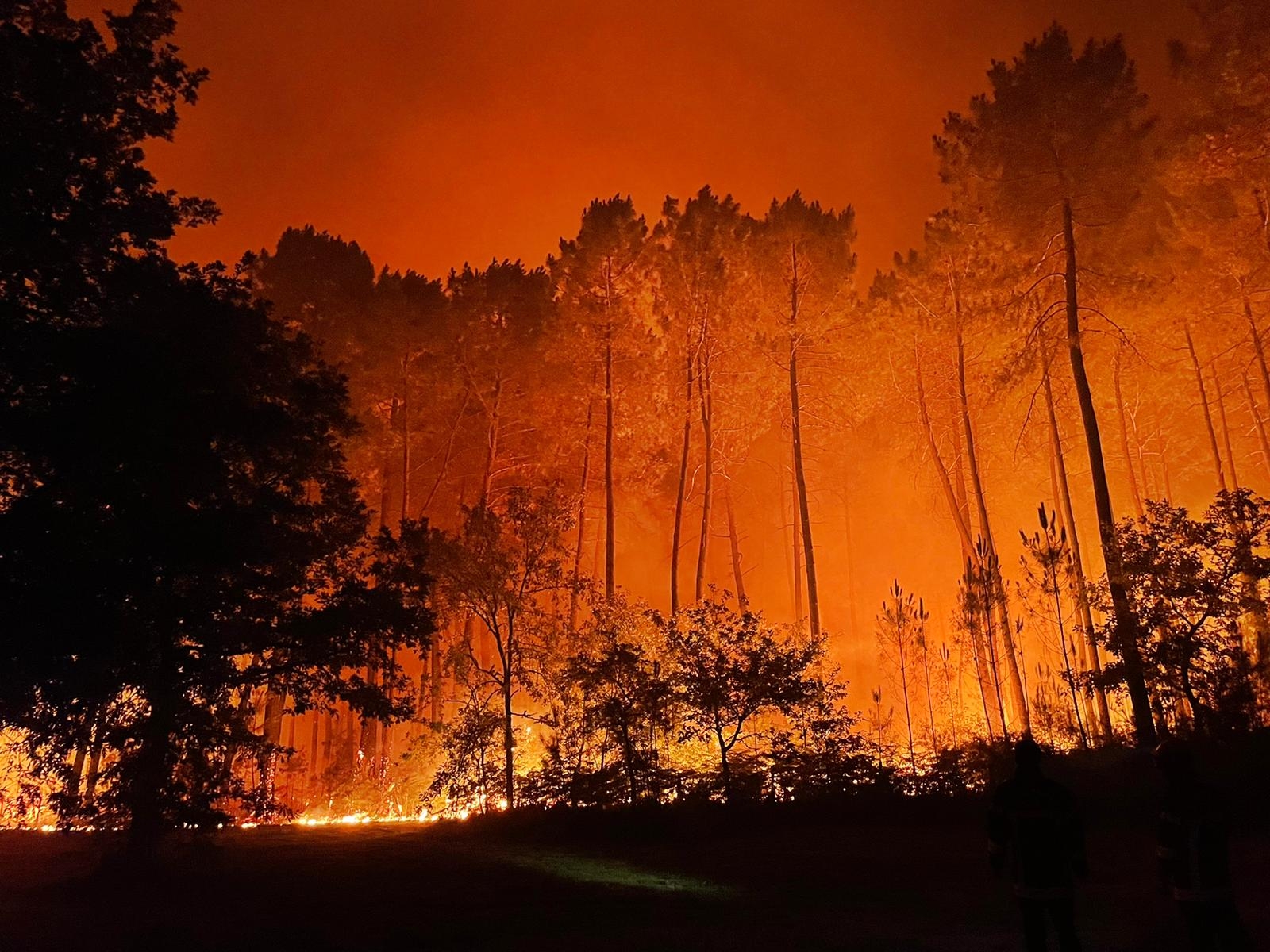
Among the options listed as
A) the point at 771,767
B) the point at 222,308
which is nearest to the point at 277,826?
the point at 771,767

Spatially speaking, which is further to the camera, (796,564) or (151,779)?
(796,564)

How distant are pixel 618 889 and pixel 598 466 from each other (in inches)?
787

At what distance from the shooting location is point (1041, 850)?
4660 mm

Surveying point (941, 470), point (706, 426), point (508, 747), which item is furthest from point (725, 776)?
point (941, 470)

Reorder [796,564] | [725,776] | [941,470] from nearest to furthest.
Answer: [725,776], [941,470], [796,564]

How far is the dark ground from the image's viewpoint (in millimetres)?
6578

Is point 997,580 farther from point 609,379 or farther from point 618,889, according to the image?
point 618,889

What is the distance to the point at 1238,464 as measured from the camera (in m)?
29.0

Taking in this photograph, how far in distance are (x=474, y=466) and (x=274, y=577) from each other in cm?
1887

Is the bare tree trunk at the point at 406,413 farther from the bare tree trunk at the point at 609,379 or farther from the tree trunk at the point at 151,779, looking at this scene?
the tree trunk at the point at 151,779

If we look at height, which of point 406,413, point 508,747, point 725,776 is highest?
point 406,413

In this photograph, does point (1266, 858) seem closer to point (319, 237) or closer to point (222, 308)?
point (222, 308)

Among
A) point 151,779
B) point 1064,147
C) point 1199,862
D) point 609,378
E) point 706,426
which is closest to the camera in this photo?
point 1199,862

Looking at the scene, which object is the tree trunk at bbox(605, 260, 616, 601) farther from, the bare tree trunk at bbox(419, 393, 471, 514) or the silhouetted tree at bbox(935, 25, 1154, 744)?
the silhouetted tree at bbox(935, 25, 1154, 744)
